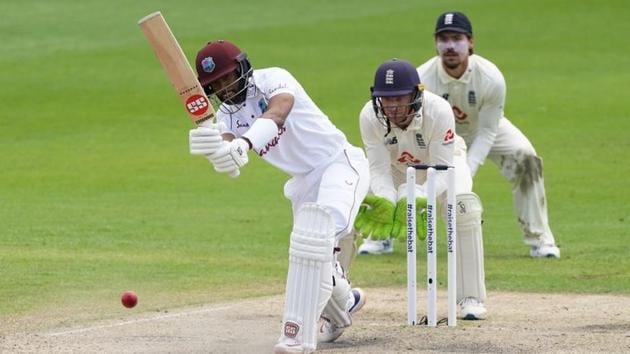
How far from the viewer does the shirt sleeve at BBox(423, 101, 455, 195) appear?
884 cm

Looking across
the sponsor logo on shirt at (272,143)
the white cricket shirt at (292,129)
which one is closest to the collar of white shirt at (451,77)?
the white cricket shirt at (292,129)

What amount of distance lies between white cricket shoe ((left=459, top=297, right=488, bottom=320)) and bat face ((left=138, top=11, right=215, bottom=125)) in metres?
2.42

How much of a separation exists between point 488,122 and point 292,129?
3.89 meters

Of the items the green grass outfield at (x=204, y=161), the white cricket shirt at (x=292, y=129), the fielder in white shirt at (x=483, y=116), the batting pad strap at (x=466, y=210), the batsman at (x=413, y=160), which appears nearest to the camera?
the white cricket shirt at (x=292, y=129)

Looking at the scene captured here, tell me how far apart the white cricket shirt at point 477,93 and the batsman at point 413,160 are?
184 cm

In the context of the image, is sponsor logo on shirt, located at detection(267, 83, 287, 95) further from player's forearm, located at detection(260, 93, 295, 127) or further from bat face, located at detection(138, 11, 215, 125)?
bat face, located at detection(138, 11, 215, 125)

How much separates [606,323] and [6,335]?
11.4 feet

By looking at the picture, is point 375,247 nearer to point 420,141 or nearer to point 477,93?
point 477,93

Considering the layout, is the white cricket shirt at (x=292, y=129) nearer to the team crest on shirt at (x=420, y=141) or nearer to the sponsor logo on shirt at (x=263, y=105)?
the sponsor logo on shirt at (x=263, y=105)

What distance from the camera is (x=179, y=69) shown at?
7156mm

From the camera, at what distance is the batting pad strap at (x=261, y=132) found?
7168 mm

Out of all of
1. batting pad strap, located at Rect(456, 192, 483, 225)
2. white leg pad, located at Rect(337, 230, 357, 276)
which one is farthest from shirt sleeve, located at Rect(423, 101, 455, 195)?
white leg pad, located at Rect(337, 230, 357, 276)

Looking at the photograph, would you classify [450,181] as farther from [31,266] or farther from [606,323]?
[31,266]

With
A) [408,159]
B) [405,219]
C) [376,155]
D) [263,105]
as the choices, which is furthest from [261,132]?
[408,159]
